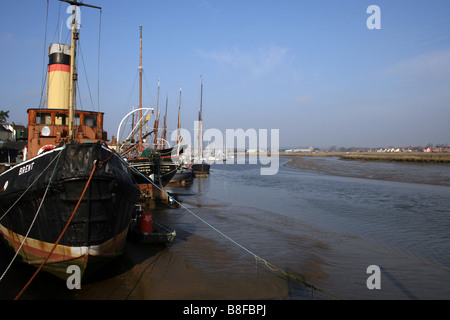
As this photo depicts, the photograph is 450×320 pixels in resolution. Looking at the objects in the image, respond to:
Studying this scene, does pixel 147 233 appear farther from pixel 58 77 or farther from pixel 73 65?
pixel 58 77

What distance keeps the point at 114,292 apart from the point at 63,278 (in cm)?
125

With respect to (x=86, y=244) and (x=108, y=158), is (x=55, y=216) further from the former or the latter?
(x=108, y=158)

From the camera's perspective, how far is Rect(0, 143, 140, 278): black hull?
20.1 ft

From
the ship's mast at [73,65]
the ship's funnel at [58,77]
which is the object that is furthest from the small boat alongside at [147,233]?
the ship's funnel at [58,77]

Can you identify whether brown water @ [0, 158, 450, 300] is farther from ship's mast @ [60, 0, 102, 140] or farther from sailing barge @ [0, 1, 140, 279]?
ship's mast @ [60, 0, 102, 140]

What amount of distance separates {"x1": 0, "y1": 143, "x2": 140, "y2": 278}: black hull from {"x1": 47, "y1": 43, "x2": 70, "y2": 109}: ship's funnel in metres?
5.82

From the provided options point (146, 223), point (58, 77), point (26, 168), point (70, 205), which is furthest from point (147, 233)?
point (58, 77)

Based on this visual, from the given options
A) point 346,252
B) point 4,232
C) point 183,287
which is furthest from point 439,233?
point 4,232

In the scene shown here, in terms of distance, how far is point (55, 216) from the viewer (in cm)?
626

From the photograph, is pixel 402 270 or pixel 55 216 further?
pixel 402 270

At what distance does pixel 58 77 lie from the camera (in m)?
12.2

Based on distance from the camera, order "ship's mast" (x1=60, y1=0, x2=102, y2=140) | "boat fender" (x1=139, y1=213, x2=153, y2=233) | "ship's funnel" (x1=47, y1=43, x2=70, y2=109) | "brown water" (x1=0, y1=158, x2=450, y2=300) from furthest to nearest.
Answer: "ship's funnel" (x1=47, y1=43, x2=70, y2=109) < "boat fender" (x1=139, y1=213, x2=153, y2=233) < "ship's mast" (x1=60, y1=0, x2=102, y2=140) < "brown water" (x1=0, y1=158, x2=450, y2=300)

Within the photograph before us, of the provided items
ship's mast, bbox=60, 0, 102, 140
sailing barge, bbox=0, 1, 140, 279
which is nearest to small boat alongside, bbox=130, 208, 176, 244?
sailing barge, bbox=0, 1, 140, 279

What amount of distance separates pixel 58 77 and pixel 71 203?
8.20m
